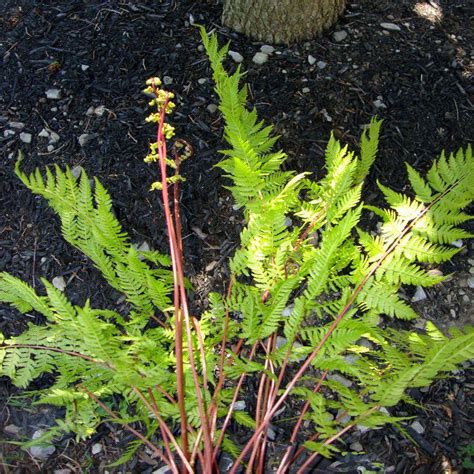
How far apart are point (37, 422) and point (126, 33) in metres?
1.62

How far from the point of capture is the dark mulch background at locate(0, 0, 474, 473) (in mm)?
2328

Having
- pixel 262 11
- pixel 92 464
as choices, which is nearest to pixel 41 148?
pixel 262 11

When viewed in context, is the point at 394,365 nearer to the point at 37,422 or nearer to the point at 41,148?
the point at 37,422

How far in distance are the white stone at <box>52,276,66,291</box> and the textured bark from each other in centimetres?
126

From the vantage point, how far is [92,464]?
2.04 m

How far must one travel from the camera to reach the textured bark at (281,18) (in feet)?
8.27

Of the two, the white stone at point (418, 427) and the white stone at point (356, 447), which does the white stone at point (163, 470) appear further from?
the white stone at point (418, 427)

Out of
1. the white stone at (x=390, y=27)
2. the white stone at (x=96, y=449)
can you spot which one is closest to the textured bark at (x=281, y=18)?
the white stone at (x=390, y=27)

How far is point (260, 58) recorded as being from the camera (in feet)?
8.48

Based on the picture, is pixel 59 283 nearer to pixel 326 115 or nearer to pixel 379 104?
pixel 326 115

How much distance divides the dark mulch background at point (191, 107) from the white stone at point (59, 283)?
0.09 feet

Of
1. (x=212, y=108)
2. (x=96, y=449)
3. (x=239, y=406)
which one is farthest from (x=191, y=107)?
(x=96, y=449)

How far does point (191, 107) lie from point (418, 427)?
147 cm

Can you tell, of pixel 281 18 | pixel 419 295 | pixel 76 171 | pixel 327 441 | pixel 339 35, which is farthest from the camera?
pixel 339 35
